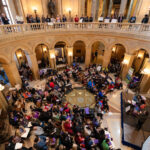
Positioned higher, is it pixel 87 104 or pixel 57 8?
pixel 57 8

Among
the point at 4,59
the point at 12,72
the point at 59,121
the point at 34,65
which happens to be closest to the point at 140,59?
the point at 59,121

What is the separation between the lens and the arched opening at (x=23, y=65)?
441 inches

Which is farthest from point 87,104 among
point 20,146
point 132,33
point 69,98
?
point 132,33

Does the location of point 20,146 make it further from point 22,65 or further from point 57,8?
point 57,8

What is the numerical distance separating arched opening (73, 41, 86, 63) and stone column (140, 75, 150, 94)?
874 cm

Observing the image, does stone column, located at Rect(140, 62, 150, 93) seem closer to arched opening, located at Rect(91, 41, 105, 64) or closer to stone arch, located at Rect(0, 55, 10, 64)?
arched opening, located at Rect(91, 41, 105, 64)

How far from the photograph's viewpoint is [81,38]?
1206 centimetres

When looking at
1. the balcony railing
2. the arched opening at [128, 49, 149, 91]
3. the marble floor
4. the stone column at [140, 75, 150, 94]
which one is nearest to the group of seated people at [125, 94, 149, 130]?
the marble floor

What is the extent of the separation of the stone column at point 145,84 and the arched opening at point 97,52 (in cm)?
765

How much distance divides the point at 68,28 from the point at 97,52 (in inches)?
297

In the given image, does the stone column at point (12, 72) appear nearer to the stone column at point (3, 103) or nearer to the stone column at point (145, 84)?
the stone column at point (3, 103)

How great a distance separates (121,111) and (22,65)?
505 inches

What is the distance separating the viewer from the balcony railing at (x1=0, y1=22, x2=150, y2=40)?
8.18 metres

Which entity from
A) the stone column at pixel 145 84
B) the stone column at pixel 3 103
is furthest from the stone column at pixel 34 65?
the stone column at pixel 145 84
